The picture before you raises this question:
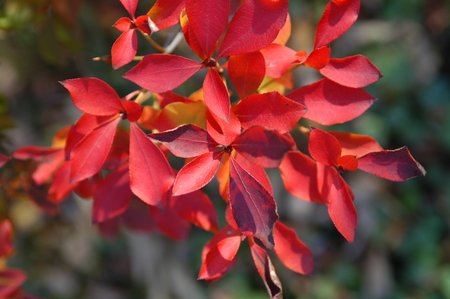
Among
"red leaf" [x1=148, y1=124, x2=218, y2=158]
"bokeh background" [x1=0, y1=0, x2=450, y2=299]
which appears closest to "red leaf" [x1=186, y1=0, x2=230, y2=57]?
"red leaf" [x1=148, y1=124, x2=218, y2=158]

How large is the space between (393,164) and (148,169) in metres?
0.34

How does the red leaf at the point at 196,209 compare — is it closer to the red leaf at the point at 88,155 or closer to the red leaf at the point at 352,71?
the red leaf at the point at 88,155

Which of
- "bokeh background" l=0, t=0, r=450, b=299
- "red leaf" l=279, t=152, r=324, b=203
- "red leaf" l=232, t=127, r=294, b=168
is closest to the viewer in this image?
"red leaf" l=232, t=127, r=294, b=168

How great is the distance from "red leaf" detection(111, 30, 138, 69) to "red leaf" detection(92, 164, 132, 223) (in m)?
0.21

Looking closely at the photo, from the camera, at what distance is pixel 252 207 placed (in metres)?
0.43

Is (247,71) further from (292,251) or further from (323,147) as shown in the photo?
(292,251)

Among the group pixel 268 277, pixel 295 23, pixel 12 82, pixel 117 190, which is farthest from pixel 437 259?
pixel 12 82

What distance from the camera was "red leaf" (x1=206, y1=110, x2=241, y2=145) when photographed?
1.44 ft

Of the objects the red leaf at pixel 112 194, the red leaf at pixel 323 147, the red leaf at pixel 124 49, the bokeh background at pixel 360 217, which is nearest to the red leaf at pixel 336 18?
the red leaf at pixel 323 147

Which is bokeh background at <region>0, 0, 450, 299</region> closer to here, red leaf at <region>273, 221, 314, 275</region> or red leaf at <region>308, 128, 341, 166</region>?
red leaf at <region>273, 221, 314, 275</region>

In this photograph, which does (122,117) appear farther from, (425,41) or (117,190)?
(425,41)

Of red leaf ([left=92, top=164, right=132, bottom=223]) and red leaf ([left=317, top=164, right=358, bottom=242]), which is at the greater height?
red leaf ([left=317, top=164, right=358, bottom=242])

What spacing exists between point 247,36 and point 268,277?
33 cm

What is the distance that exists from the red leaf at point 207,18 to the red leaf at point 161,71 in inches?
1.5
